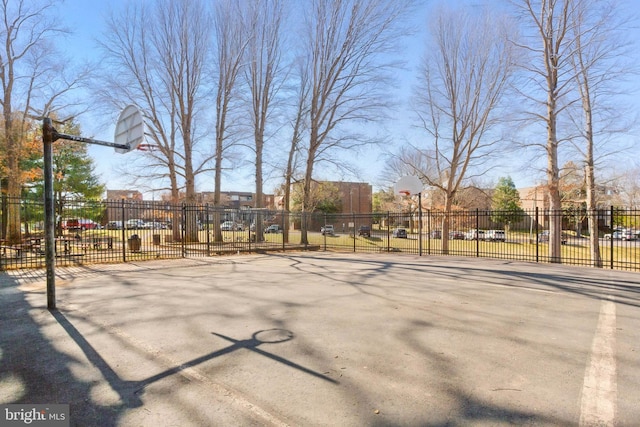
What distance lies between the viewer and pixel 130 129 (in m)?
6.06

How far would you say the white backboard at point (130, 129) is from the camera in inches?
233

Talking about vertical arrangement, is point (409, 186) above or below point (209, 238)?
above

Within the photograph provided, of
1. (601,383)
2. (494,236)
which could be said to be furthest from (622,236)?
(601,383)

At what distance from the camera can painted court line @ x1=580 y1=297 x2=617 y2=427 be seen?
2650mm

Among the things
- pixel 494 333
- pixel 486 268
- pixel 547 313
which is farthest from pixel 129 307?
pixel 486 268

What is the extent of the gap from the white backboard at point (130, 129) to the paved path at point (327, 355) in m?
2.78

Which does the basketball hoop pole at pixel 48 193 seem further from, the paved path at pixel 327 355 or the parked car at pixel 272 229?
the parked car at pixel 272 229

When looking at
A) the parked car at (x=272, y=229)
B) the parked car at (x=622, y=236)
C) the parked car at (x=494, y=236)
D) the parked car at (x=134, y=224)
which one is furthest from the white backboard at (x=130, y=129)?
the parked car at (x=272, y=229)

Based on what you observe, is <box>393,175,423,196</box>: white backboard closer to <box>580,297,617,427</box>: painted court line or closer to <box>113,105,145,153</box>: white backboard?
<box>580,297,617,427</box>: painted court line

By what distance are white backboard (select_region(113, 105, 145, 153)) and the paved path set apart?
2.78 m

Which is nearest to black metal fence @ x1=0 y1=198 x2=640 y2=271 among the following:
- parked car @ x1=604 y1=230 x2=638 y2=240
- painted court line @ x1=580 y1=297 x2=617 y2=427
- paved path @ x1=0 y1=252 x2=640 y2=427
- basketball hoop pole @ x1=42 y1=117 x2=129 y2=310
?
parked car @ x1=604 y1=230 x2=638 y2=240

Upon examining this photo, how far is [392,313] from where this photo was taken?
5.63 metres

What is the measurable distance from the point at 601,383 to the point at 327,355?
8.30 feet

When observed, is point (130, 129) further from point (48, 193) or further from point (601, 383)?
point (601, 383)
